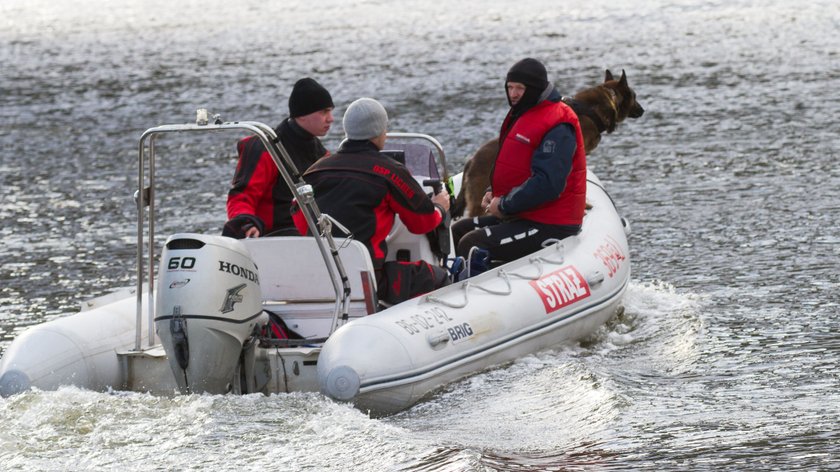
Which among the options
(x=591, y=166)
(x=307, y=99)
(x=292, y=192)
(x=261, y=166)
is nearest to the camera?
(x=292, y=192)

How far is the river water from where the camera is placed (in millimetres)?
5867

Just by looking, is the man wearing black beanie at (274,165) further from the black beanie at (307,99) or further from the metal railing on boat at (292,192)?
the metal railing on boat at (292,192)

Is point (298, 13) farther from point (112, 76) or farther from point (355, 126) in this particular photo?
point (355, 126)

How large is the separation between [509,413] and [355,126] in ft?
5.01

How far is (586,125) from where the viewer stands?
31.7 feet

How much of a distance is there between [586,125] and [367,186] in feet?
11.1

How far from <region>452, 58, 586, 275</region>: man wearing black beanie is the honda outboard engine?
2.00 meters

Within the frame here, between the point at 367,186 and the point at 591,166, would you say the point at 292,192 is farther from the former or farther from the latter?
the point at 591,166

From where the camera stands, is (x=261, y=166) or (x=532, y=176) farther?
(x=532, y=176)

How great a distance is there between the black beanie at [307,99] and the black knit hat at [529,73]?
3.67ft

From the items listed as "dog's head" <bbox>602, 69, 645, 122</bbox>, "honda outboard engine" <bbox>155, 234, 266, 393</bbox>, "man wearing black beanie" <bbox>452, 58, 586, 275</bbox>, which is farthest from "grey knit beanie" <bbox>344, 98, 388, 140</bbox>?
"dog's head" <bbox>602, 69, 645, 122</bbox>

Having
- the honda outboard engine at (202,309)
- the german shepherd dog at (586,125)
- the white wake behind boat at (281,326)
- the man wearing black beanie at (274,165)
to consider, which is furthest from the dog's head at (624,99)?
the honda outboard engine at (202,309)

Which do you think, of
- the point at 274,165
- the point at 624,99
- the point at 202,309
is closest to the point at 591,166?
the point at 624,99

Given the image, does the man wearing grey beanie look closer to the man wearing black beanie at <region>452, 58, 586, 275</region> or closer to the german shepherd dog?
the man wearing black beanie at <region>452, 58, 586, 275</region>
